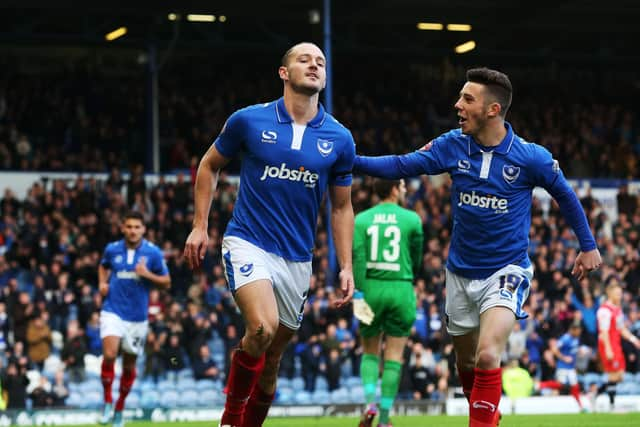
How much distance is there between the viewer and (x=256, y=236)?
7543 mm

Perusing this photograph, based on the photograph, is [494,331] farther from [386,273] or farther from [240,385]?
[386,273]

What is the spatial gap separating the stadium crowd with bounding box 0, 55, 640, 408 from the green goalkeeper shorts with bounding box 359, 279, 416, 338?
265 centimetres

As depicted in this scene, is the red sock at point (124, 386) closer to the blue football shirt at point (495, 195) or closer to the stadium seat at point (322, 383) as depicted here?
the blue football shirt at point (495, 195)

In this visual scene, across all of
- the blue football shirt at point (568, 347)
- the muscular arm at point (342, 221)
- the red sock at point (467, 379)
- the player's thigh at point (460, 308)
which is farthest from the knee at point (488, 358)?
the blue football shirt at point (568, 347)

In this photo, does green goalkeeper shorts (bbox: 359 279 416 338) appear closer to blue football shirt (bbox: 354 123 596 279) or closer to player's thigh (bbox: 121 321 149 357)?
player's thigh (bbox: 121 321 149 357)

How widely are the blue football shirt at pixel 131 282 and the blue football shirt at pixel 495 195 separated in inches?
223

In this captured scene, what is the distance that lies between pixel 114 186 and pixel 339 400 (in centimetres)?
848

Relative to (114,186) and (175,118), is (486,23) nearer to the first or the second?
(175,118)

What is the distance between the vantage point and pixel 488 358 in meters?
7.73

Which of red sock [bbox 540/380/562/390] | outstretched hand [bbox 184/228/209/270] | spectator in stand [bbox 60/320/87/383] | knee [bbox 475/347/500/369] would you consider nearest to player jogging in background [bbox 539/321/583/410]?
red sock [bbox 540/380/562/390]

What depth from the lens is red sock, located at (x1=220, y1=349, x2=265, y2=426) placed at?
7.18m

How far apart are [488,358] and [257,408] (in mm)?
1551

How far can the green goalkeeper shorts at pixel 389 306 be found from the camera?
11.6 meters

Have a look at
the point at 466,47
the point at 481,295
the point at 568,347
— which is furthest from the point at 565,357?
the point at 466,47
